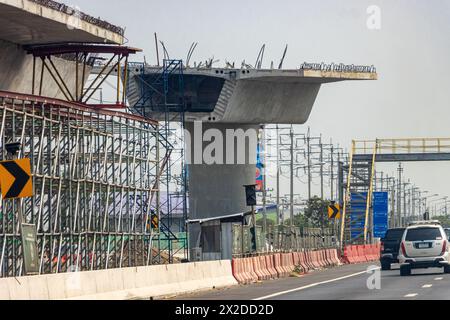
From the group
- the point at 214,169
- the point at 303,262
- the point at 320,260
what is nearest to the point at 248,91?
the point at 214,169

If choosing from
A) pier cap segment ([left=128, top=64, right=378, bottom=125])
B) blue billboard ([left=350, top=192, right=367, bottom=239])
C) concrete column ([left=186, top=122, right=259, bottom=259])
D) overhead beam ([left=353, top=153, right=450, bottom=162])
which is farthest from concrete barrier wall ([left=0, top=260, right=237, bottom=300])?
overhead beam ([left=353, top=153, right=450, bottom=162])

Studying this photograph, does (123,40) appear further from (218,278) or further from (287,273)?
(218,278)

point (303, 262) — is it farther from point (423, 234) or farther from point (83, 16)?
point (83, 16)

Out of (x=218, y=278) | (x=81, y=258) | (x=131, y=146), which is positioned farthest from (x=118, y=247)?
(x=218, y=278)

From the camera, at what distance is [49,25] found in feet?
169

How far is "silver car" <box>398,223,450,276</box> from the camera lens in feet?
151

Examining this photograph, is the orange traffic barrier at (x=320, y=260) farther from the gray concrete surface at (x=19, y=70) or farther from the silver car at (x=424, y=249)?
the silver car at (x=424, y=249)

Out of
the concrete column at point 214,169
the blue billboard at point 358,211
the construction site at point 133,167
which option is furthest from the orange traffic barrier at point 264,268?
the blue billboard at point 358,211

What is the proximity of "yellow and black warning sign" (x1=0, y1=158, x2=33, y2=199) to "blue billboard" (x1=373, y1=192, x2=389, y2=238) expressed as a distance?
66110 millimetres

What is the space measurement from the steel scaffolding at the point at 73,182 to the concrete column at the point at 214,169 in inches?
946

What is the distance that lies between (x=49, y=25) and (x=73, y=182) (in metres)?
7.10

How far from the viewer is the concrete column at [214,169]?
91562 mm

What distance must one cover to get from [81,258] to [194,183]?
37.9 metres

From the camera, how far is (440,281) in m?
39.7
